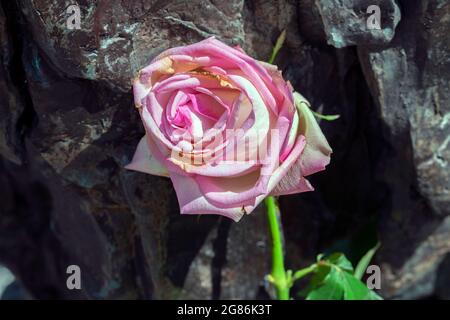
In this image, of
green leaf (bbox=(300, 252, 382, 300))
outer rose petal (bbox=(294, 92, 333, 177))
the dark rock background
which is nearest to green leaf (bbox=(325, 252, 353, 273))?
green leaf (bbox=(300, 252, 382, 300))

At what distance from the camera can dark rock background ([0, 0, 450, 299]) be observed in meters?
0.71

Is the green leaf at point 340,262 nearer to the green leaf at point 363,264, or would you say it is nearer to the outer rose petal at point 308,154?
the green leaf at point 363,264

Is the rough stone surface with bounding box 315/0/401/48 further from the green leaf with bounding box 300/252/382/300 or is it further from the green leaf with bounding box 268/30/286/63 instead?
the green leaf with bounding box 300/252/382/300

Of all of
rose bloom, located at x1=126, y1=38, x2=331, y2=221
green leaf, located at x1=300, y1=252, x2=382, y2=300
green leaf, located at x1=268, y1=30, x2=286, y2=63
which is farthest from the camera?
green leaf, located at x1=300, y1=252, x2=382, y2=300

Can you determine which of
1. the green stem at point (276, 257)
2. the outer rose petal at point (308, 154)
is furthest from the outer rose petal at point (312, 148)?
the green stem at point (276, 257)

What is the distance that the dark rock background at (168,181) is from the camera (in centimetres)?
71

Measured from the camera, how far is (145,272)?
924 millimetres

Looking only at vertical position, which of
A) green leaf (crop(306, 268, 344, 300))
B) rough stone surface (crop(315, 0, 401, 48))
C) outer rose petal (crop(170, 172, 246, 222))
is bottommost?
green leaf (crop(306, 268, 344, 300))

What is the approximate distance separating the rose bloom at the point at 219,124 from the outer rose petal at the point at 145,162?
0.03 metres

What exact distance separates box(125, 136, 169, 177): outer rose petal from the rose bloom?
0.03 m

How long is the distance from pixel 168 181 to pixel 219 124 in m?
0.22

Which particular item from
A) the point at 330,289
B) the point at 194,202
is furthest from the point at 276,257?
the point at 194,202
